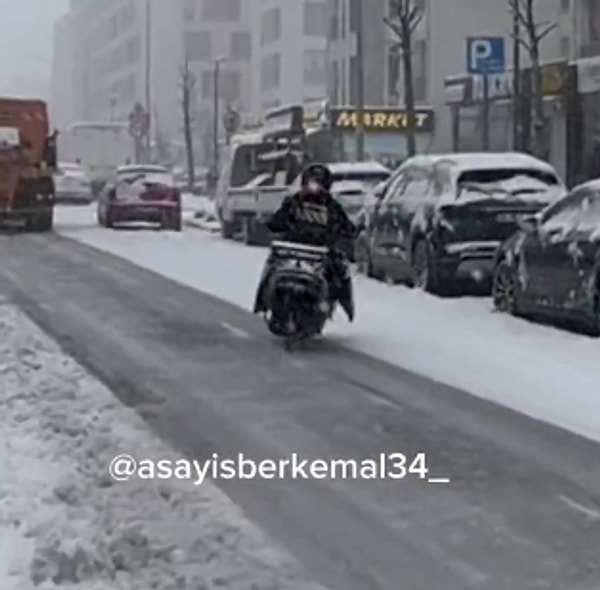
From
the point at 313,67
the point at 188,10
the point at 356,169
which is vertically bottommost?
the point at 356,169

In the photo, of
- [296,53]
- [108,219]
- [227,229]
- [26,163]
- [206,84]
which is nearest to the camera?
[227,229]

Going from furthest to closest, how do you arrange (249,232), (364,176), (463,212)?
(249,232), (364,176), (463,212)

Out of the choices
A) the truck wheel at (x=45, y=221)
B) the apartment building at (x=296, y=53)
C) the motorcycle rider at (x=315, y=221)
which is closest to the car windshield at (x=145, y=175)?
the truck wheel at (x=45, y=221)

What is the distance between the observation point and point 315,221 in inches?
677

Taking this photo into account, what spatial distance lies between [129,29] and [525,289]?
129345 millimetres

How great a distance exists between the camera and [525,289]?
19344mm

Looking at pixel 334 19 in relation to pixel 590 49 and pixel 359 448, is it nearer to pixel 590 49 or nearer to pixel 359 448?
pixel 590 49

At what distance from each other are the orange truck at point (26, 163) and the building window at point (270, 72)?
68.4 m

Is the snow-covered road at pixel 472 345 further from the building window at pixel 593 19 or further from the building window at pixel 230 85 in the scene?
the building window at pixel 230 85

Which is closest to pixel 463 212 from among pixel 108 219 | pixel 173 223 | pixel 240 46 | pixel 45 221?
pixel 173 223

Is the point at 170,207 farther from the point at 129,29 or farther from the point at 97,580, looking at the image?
the point at 129,29

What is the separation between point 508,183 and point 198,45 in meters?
109

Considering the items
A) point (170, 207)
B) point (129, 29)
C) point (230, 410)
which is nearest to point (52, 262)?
point (170, 207)

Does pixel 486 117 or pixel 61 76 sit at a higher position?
pixel 61 76
